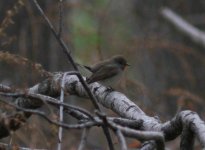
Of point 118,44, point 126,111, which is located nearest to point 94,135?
point 118,44

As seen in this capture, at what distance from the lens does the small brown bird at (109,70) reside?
5.16m

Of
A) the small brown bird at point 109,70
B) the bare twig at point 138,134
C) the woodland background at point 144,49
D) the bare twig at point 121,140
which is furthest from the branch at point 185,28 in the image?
the bare twig at point 121,140

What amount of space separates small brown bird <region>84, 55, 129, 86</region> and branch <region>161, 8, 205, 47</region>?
283 centimetres

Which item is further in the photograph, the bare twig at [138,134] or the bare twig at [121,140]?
the bare twig at [138,134]

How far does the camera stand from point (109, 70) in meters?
5.39

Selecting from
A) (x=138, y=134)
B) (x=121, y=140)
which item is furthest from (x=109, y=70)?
(x=121, y=140)

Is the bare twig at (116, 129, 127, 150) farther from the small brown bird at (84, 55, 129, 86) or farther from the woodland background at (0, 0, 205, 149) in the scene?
the woodland background at (0, 0, 205, 149)

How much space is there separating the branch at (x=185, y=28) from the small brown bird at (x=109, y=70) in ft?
9.28

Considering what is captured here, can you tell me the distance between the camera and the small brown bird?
16.9ft

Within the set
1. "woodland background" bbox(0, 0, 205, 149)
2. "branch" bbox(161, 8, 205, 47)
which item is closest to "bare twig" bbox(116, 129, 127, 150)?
"woodland background" bbox(0, 0, 205, 149)

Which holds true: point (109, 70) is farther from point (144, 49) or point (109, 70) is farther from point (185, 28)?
point (185, 28)

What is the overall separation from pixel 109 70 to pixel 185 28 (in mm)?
3549

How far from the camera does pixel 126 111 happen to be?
346 cm

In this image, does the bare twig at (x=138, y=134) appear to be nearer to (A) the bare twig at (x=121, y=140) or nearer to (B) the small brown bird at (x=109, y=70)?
(A) the bare twig at (x=121, y=140)
